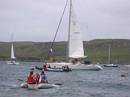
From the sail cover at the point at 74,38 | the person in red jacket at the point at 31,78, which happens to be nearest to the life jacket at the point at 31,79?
the person in red jacket at the point at 31,78

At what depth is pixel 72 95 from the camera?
54.2 metres

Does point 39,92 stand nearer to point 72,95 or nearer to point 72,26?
point 72,95

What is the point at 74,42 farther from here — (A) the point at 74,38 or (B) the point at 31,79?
(B) the point at 31,79

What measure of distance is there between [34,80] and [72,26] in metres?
49.0

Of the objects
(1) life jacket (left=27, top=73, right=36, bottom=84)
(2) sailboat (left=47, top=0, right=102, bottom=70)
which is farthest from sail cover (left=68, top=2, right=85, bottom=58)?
(1) life jacket (left=27, top=73, right=36, bottom=84)

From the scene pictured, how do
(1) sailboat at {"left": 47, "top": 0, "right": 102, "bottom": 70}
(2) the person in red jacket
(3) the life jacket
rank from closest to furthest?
(2) the person in red jacket < (3) the life jacket < (1) sailboat at {"left": 47, "top": 0, "right": 102, "bottom": 70}

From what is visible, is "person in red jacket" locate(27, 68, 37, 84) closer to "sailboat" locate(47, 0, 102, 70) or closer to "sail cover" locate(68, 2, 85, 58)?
"sailboat" locate(47, 0, 102, 70)

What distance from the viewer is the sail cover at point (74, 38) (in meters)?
104

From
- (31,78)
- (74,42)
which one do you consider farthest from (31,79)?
(74,42)

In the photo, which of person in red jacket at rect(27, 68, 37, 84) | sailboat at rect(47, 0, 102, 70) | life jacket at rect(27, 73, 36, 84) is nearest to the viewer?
person in red jacket at rect(27, 68, 37, 84)

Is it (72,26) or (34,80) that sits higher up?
(72,26)

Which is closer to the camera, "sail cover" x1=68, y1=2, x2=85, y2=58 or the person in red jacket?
the person in red jacket

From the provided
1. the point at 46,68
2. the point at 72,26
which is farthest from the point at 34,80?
the point at 72,26

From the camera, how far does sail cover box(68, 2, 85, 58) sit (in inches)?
4099
